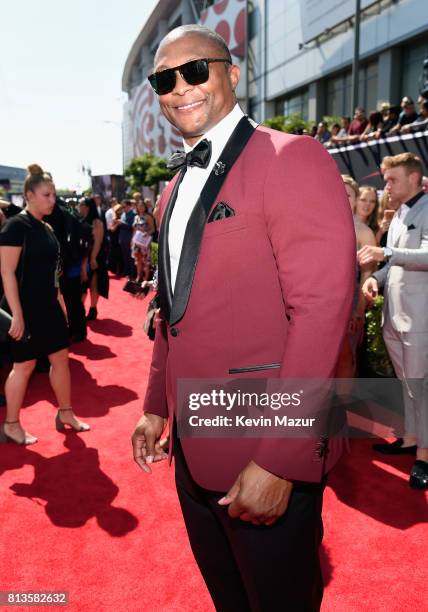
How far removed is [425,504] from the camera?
3334mm

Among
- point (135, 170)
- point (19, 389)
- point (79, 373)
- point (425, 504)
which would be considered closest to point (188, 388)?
point (425, 504)

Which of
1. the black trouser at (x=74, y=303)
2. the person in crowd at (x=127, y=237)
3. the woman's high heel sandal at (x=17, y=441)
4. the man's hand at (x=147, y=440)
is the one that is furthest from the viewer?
the person in crowd at (x=127, y=237)

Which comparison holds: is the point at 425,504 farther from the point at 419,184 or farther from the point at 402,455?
the point at 419,184

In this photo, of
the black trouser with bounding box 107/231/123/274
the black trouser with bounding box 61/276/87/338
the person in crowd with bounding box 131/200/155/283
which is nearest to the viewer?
the black trouser with bounding box 61/276/87/338

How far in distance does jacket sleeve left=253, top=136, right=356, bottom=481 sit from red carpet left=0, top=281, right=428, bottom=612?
65.4 inches

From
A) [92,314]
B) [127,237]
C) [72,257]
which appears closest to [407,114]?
[127,237]

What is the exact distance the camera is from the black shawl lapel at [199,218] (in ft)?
4.55

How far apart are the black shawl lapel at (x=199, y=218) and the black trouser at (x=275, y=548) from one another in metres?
0.49

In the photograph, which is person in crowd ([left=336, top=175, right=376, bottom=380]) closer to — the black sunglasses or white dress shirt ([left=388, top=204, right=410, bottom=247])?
white dress shirt ([left=388, top=204, right=410, bottom=247])

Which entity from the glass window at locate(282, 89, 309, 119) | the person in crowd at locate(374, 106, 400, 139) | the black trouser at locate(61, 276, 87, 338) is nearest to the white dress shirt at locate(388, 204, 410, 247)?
the black trouser at locate(61, 276, 87, 338)

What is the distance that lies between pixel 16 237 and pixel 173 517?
231cm

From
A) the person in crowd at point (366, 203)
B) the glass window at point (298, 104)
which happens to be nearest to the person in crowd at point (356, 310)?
the person in crowd at point (366, 203)

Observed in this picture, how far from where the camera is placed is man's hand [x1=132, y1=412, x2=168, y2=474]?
1806 mm

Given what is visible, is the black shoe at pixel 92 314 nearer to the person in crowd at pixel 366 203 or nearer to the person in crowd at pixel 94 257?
the person in crowd at pixel 94 257
